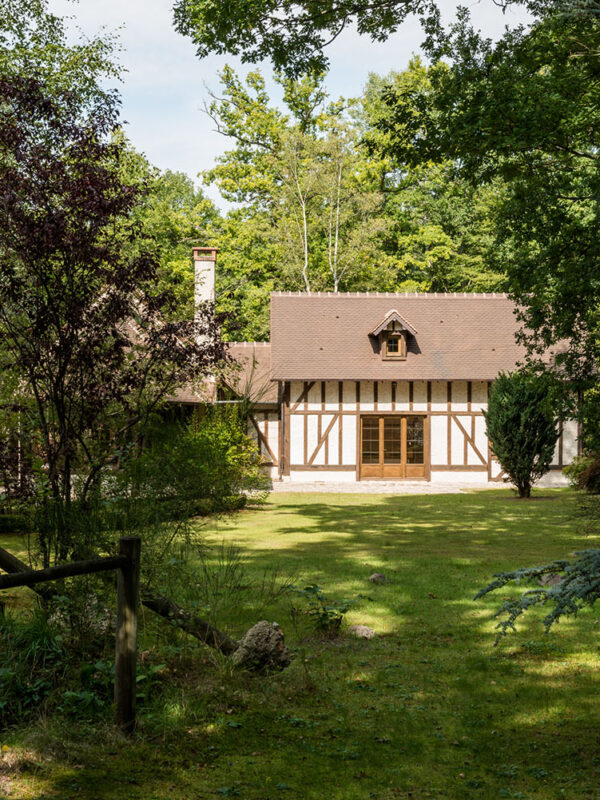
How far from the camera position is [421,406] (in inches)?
1027

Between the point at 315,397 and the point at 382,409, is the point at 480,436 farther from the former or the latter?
the point at 315,397

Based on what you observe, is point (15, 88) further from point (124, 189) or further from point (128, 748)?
point (128, 748)

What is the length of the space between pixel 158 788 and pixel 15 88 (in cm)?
508

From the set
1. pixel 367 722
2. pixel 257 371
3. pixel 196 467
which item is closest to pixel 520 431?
pixel 257 371

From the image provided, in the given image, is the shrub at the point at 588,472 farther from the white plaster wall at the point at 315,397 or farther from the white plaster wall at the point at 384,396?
the white plaster wall at the point at 315,397

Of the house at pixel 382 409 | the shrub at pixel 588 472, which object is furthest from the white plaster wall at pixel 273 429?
the shrub at pixel 588 472

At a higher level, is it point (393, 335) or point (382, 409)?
point (393, 335)

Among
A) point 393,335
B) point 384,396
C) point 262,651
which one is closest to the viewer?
point 262,651

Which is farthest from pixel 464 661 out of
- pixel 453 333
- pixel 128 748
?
pixel 453 333

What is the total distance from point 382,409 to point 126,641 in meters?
22.2

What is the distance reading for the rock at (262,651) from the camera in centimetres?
536

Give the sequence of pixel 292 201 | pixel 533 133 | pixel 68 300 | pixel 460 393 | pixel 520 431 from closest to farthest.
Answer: pixel 68 300
pixel 533 133
pixel 520 431
pixel 460 393
pixel 292 201

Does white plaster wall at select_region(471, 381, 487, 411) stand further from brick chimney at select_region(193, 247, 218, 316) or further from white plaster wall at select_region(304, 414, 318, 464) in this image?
brick chimney at select_region(193, 247, 218, 316)

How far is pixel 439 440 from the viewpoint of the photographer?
2594cm
